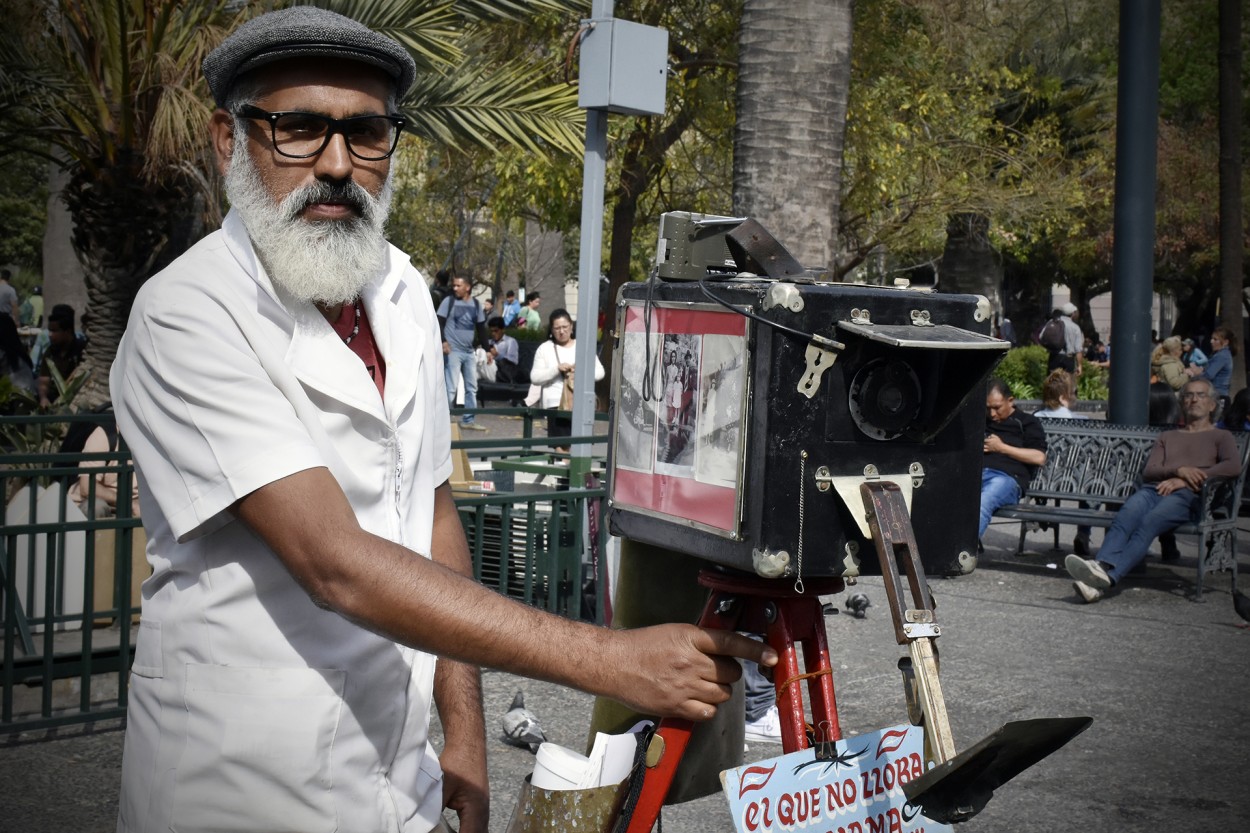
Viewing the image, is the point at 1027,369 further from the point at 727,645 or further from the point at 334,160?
the point at 334,160

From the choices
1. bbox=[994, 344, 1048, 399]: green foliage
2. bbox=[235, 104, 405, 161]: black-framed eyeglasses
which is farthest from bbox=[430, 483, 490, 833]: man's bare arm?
bbox=[994, 344, 1048, 399]: green foliage

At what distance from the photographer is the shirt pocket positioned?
173cm

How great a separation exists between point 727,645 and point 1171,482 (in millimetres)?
7947

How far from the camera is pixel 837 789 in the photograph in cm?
201

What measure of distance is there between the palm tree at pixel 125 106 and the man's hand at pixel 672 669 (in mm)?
8632

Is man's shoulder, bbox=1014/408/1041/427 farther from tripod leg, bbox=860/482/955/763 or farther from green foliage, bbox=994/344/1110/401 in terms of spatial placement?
green foliage, bbox=994/344/1110/401

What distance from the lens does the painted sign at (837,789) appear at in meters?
1.96

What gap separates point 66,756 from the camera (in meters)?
5.02

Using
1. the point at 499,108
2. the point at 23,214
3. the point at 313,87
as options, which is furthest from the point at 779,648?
the point at 23,214

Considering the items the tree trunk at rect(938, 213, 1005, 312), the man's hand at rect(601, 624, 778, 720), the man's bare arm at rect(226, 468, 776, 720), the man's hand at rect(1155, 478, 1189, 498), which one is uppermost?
the tree trunk at rect(938, 213, 1005, 312)

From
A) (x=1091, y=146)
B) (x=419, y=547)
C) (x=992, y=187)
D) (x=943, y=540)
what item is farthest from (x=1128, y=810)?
(x=1091, y=146)

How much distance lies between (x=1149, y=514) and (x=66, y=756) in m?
6.72

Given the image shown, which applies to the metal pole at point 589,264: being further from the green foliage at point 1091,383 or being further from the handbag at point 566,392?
the green foliage at point 1091,383

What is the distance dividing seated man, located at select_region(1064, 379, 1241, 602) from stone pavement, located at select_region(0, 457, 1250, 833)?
284mm
